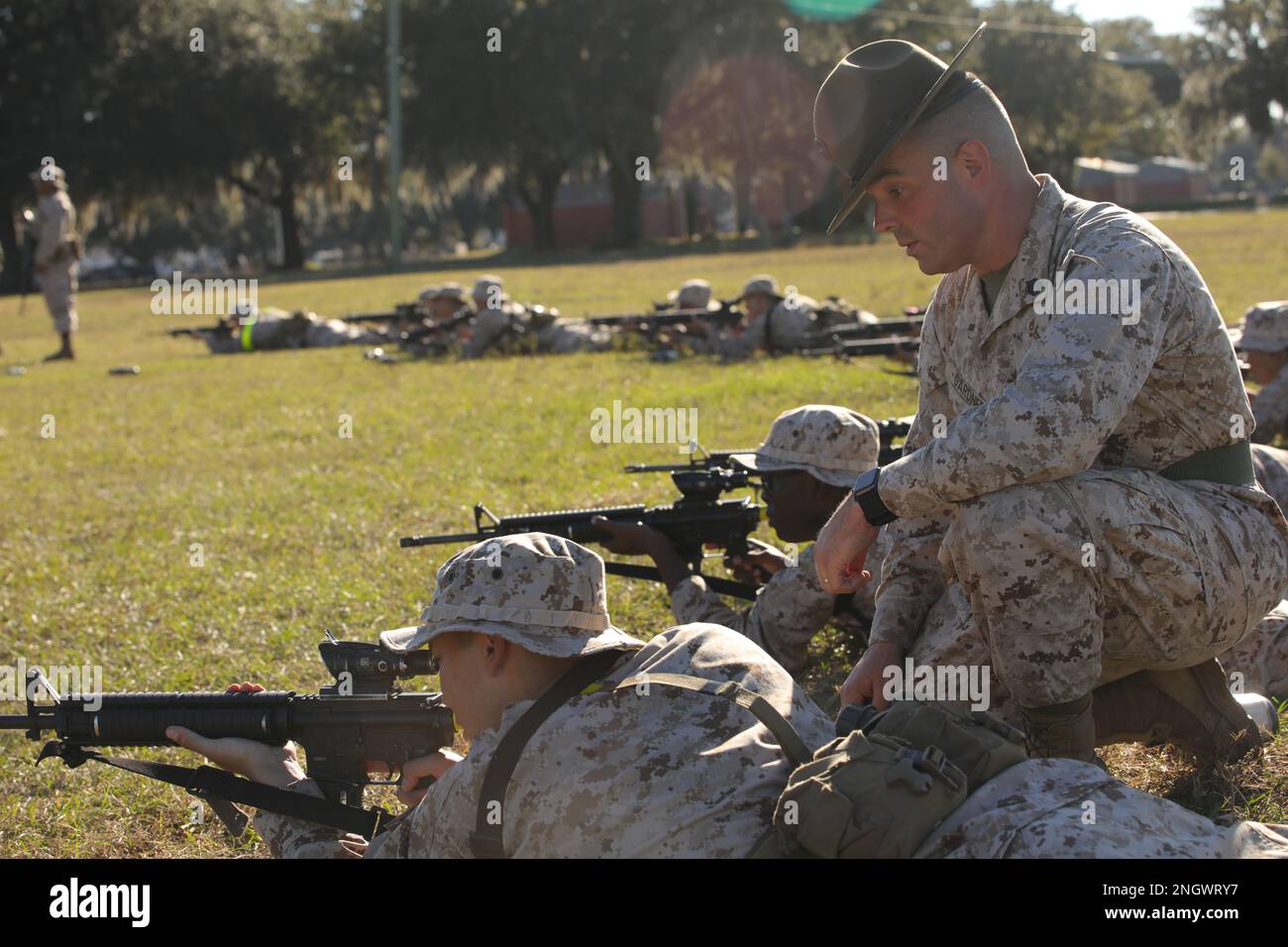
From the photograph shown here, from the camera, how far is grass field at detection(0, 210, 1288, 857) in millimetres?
4938

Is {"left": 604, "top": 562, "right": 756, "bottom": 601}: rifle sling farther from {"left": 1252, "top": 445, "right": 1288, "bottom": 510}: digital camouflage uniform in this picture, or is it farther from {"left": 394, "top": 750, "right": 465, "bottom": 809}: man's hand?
{"left": 1252, "top": 445, "right": 1288, "bottom": 510}: digital camouflage uniform

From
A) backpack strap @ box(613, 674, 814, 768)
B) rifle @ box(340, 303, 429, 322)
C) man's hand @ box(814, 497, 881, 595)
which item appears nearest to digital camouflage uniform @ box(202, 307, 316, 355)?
rifle @ box(340, 303, 429, 322)

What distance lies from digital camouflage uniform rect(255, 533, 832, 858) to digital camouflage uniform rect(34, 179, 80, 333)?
19855 mm

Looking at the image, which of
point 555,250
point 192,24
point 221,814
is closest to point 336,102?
point 192,24

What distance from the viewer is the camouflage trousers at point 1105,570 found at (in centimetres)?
354

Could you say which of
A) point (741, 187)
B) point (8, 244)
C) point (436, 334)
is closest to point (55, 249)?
point (436, 334)

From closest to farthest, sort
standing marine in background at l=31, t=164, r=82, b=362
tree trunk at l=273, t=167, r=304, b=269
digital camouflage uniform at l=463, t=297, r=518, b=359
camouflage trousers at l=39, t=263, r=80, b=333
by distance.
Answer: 1. digital camouflage uniform at l=463, t=297, r=518, b=359
2. standing marine in background at l=31, t=164, r=82, b=362
3. camouflage trousers at l=39, t=263, r=80, b=333
4. tree trunk at l=273, t=167, r=304, b=269

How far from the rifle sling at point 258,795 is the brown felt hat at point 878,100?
2194mm

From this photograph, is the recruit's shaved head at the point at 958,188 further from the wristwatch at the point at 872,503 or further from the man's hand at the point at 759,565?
the man's hand at the point at 759,565

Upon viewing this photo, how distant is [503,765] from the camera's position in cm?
307

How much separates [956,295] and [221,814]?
277 cm

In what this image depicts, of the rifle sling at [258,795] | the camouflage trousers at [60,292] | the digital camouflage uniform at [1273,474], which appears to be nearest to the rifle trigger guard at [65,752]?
the rifle sling at [258,795]

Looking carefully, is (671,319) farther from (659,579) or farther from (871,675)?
(871,675)
